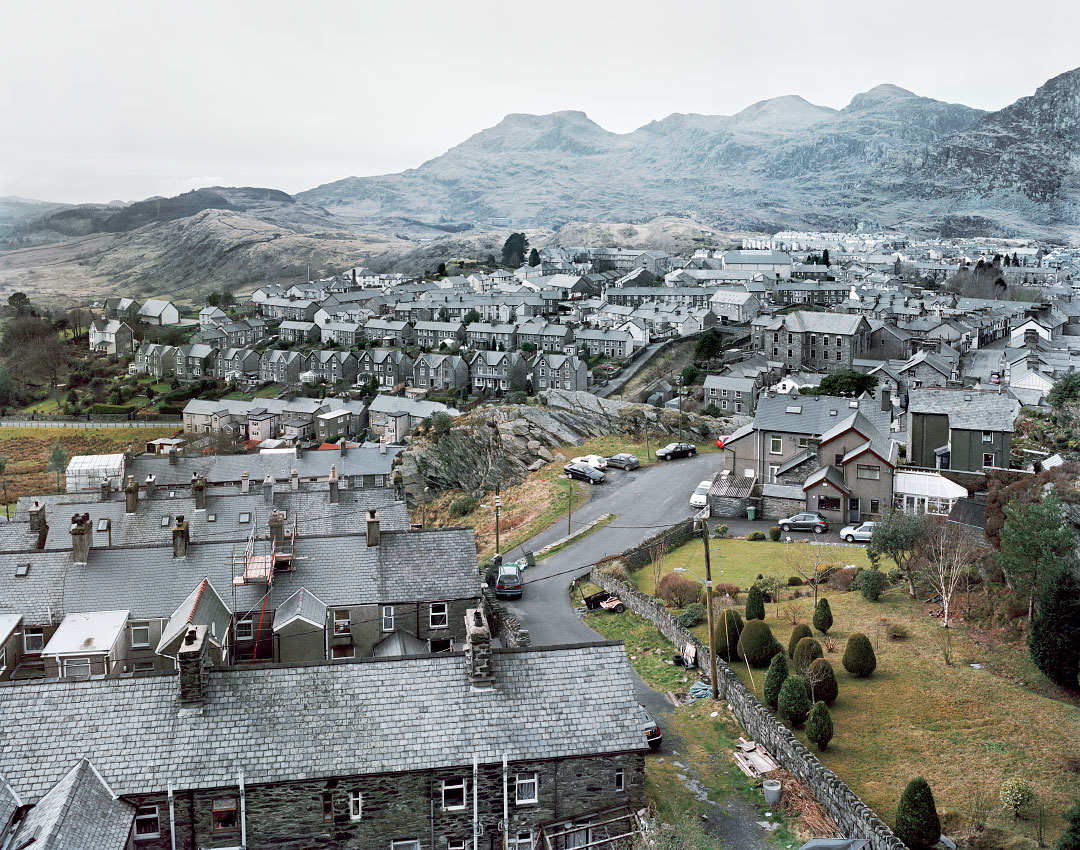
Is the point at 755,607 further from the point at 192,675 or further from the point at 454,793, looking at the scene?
the point at 192,675

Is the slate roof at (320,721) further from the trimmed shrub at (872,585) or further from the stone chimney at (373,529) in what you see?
the trimmed shrub at (872,585)

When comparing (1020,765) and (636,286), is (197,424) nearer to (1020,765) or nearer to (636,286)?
(636,286)

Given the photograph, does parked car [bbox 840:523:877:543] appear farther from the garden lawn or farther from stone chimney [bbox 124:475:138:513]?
stone chimney [bbox 124:475:138:513]

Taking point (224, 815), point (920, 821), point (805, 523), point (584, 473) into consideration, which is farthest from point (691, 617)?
point (584, 473)

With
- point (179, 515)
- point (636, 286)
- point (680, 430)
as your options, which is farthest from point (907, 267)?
point (179, 515)

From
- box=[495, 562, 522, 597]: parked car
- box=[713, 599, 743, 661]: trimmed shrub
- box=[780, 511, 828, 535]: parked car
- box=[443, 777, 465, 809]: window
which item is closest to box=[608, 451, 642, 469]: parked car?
box=[780, 511, 828, 535]: parked car
